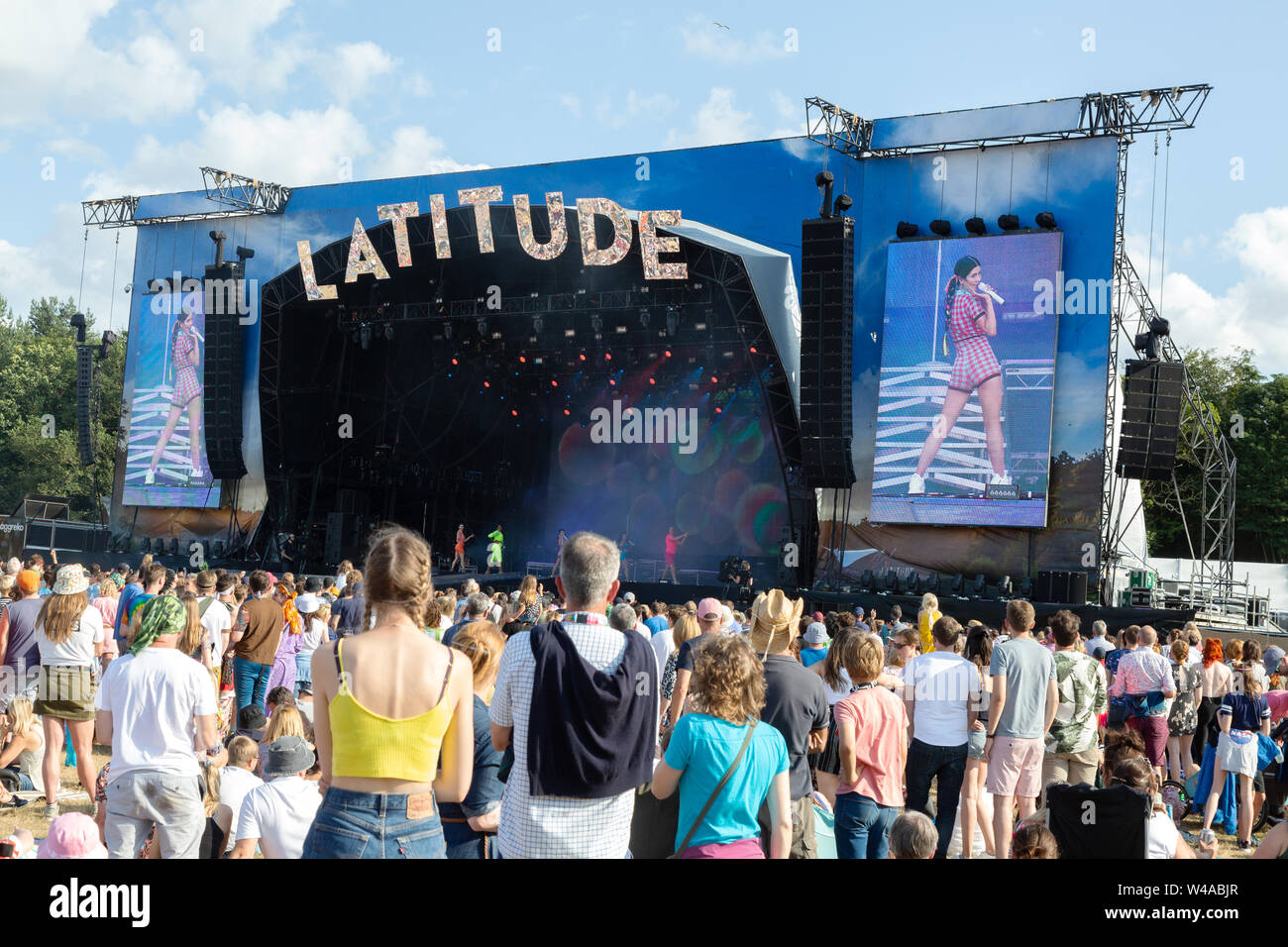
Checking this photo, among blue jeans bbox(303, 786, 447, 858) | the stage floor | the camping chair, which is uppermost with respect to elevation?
the stage floor

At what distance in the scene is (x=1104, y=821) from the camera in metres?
4.13

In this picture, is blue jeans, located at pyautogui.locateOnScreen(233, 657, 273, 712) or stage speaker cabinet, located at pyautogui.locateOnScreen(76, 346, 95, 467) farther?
stage speaker cabinet, located at pyautogui.locateOnScreen(76, 346, 95, 467)

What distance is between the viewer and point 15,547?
1041 inches

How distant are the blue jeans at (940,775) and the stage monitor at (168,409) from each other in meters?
21.9

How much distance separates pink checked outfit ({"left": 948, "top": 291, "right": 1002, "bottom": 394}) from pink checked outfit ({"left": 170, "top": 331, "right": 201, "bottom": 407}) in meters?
16.5

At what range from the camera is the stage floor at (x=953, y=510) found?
17.6 m

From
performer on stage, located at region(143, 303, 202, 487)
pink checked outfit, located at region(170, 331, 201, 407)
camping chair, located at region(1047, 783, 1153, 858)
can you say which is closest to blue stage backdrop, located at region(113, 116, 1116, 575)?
performer on stage, located at region(143, 303, 202, 487)

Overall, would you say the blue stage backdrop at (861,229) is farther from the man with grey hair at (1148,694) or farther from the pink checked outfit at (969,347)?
the man with grey hair at (1148,694)

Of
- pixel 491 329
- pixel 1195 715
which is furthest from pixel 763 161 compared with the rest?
pixel 1195 715

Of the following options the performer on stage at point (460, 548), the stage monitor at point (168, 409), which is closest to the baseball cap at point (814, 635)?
the performer on stage at point (460, 548)

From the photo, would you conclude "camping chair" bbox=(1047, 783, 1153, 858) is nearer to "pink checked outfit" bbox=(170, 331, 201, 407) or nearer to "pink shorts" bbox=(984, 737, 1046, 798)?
"pink shorts" bbox=(984, 737, 1046, 798)

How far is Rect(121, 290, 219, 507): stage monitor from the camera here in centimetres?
2502

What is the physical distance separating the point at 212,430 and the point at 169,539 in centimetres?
384
